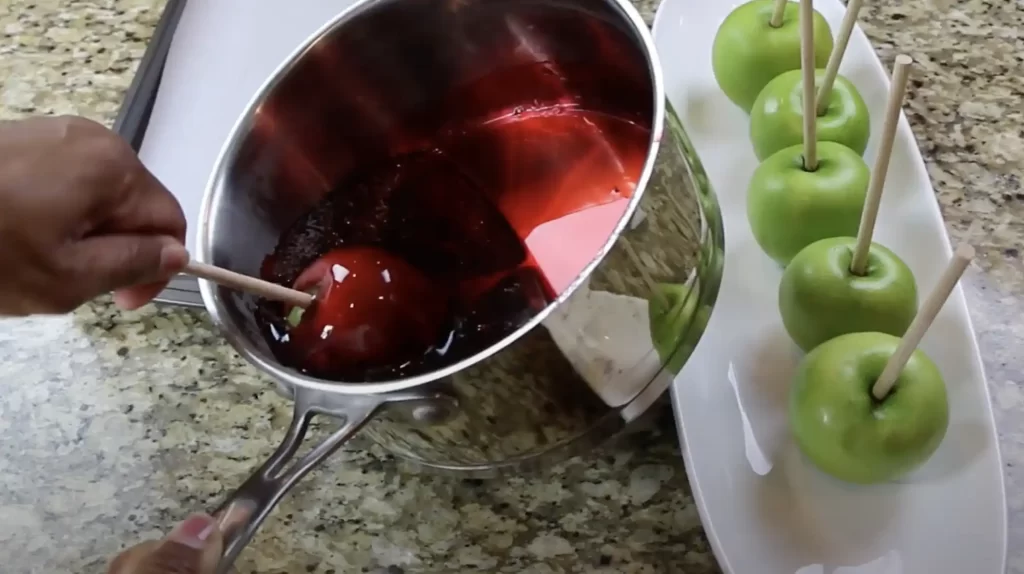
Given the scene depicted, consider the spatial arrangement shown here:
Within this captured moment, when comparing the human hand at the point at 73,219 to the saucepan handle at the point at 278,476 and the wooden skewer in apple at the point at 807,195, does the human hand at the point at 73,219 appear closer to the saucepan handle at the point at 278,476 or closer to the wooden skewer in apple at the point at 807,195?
the saucepan handle at the point at 278,476

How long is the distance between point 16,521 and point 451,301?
35cm

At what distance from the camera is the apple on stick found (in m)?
0.51

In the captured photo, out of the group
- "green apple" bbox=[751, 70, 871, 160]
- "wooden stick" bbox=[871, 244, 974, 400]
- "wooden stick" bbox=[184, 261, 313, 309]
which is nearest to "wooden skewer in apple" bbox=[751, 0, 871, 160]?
"green apple" bbox=[751, 70, 871, 160]

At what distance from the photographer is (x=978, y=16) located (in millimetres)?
767

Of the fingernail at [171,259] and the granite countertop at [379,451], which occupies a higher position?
the fingernail at [171,259]

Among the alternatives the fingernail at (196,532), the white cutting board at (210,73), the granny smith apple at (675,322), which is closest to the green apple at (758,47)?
the granny smith apple at (675,322)

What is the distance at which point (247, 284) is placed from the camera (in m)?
0.48

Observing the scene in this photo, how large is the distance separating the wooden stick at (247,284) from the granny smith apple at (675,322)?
0.66 feet

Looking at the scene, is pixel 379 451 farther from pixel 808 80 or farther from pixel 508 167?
pixel 808 80

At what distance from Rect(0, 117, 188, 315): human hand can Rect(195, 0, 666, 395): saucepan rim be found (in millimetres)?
63

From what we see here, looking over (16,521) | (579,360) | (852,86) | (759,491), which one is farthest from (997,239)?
(16,521)

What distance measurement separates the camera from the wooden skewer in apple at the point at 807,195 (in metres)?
0.61

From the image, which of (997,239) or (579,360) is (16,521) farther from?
(997,239)

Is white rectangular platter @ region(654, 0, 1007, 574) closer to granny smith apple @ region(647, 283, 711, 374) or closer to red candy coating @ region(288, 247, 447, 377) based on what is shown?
granny smith apple @ region(647, 283, 711, 374)
